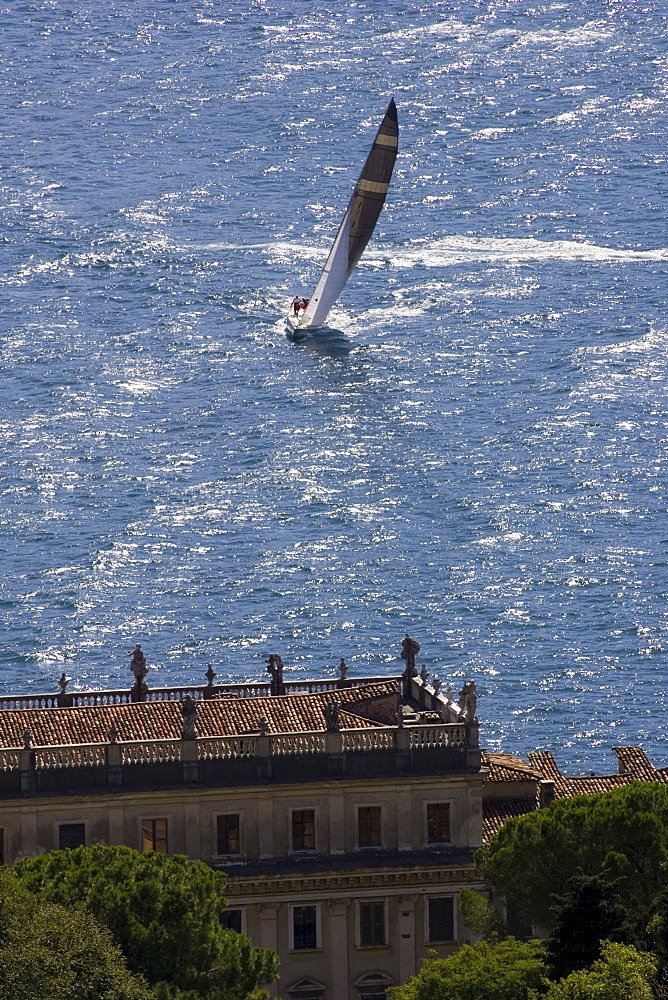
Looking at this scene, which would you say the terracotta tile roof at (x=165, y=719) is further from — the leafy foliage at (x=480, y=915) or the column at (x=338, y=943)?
the leafy foliage at (x=480, y=915)

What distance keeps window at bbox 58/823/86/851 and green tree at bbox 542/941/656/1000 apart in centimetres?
2485

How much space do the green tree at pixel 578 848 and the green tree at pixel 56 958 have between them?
681 inches

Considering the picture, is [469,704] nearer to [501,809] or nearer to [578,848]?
[501,809]

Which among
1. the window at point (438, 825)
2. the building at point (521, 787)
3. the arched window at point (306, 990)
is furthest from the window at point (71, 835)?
the building at point (521, 787)

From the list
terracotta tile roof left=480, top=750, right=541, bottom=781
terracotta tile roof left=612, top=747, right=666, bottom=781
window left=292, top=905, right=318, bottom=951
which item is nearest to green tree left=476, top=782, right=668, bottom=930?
window left=292, top=905, right=318, bottom=951

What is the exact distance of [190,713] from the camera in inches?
4090

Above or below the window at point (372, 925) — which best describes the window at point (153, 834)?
above

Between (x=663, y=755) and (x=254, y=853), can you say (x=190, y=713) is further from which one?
(x=663, y=755)

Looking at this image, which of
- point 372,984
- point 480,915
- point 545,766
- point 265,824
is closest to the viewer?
point 480,915

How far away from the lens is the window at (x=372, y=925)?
345ft

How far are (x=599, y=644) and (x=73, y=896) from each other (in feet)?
324

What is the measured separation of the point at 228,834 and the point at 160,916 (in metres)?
15.0

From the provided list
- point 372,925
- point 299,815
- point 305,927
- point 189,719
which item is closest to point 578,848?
point 372,925

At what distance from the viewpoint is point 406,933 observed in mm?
105250
